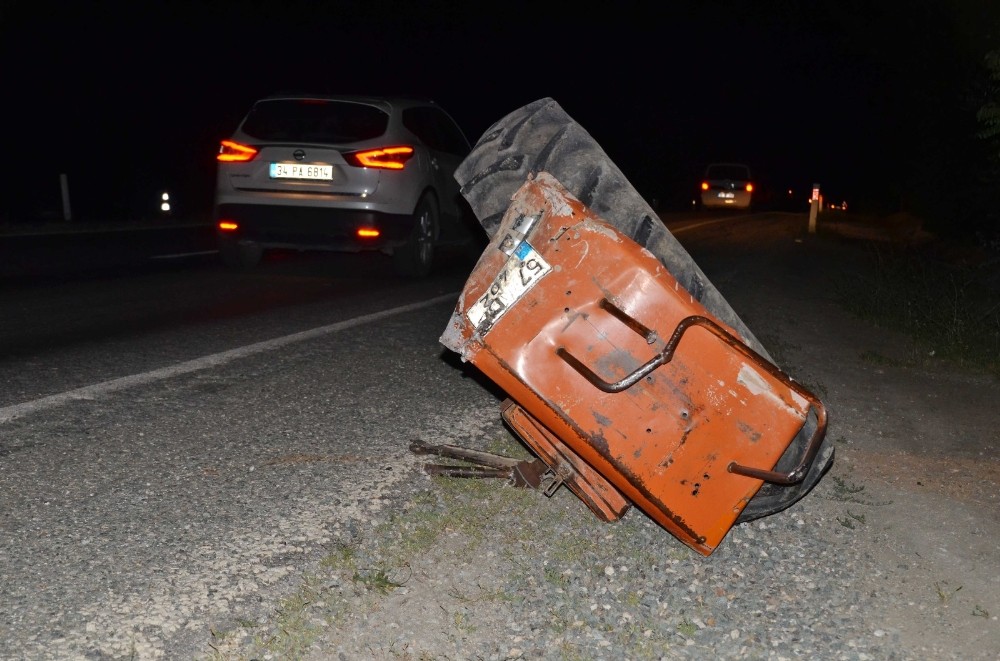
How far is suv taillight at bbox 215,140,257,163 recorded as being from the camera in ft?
32.1

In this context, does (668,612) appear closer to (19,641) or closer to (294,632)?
(294,632)

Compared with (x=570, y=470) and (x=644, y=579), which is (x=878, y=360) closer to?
(x=570, y=470)

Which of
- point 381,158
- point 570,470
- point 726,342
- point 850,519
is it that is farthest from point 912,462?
point 381,158

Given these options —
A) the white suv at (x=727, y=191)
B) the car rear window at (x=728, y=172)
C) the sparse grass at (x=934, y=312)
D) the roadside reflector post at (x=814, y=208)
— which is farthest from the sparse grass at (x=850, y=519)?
the car rear window at (x=728, y=172)

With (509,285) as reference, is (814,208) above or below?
below

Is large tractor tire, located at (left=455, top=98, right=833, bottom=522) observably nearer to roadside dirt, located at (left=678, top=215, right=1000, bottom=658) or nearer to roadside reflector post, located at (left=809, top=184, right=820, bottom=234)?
roadside dirt, located at (left=678, top=215, right=1000, bottom=658)

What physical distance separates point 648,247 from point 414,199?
645 cm

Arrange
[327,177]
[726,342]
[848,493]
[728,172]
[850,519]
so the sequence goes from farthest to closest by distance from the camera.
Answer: [728,172] → [327,177] → [848,493] → [850,519] → [726,342]

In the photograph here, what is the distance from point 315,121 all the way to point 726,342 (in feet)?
24.3

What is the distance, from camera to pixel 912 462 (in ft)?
16.2

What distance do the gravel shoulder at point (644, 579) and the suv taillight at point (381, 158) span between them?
5.19 meters

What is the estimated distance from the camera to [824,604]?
11.0 feet

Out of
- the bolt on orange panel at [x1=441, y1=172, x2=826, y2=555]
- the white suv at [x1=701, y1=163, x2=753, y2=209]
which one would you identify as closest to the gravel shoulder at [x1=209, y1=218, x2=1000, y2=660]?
the bolt on orange panel at [x1=441, y1=172, x2=826, y2=555]

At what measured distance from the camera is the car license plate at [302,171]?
9.65 m
